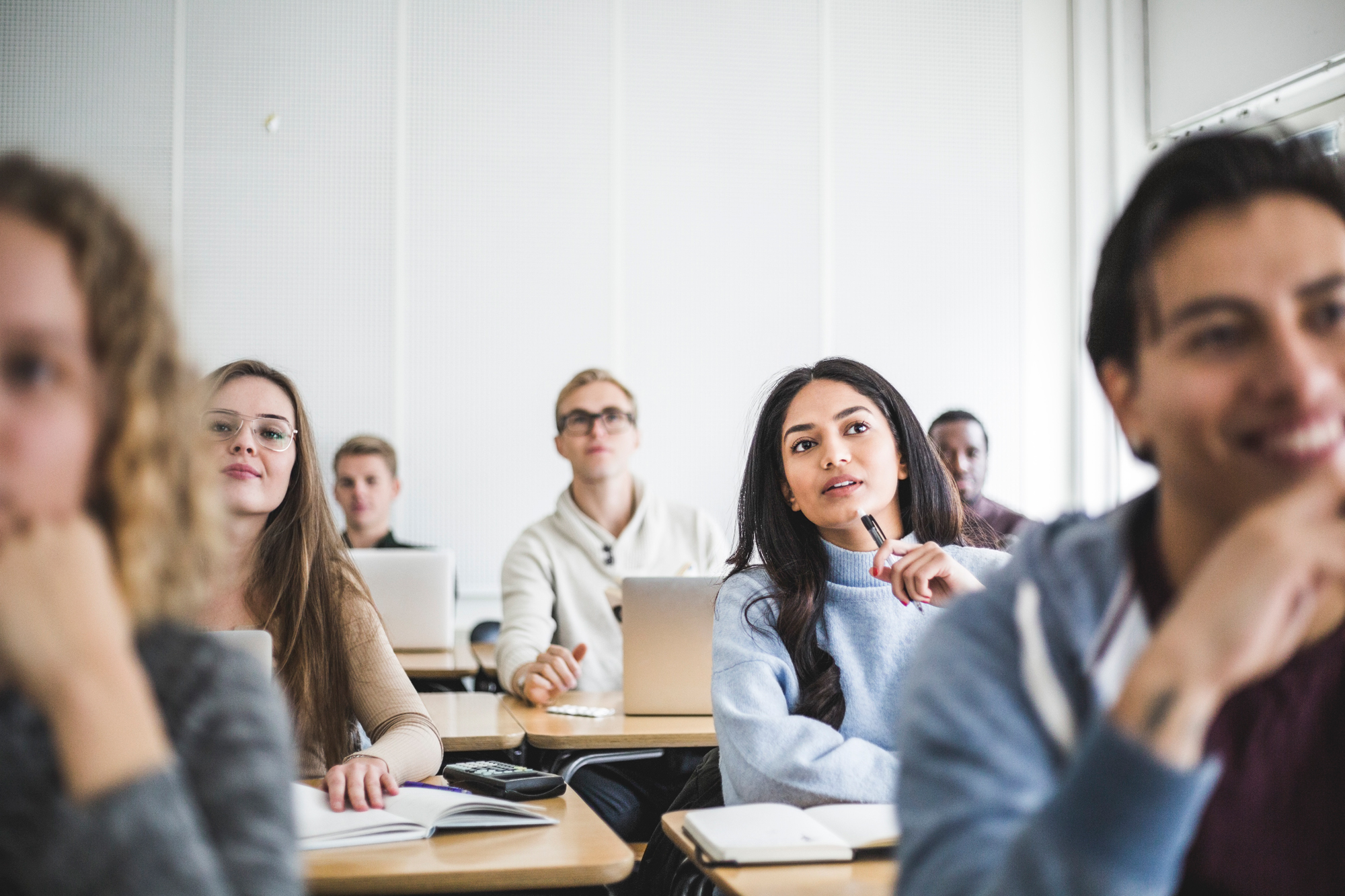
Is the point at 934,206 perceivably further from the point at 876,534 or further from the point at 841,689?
the point at 841,689

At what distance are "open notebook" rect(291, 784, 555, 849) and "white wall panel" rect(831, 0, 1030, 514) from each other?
433cm

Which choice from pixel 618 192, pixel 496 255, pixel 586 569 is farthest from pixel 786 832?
pixel 618 192

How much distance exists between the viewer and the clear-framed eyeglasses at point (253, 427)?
204cm

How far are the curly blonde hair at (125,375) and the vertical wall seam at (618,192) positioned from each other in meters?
4.59

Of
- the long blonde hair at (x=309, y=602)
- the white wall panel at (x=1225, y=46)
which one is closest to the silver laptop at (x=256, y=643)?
the long blonde hair at (x=309, y=602)

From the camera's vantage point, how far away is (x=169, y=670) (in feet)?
2.63

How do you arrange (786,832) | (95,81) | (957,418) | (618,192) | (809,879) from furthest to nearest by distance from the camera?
(618,192) < (95,81) < (957,418) < (786,832) < (809,879)

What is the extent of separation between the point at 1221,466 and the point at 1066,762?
26 cm

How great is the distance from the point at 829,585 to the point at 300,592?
100 centimetres

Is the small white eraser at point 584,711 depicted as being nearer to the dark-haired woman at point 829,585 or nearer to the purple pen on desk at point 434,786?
the dark-haired woman at point 829,585

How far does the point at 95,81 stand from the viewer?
504 cm

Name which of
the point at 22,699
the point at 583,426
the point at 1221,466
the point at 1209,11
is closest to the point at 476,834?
A: the point at 22,699

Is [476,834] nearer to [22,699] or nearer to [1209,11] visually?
[22,699]

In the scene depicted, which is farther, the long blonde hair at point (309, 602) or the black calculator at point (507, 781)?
the long blonde hair at point (309, 602)
